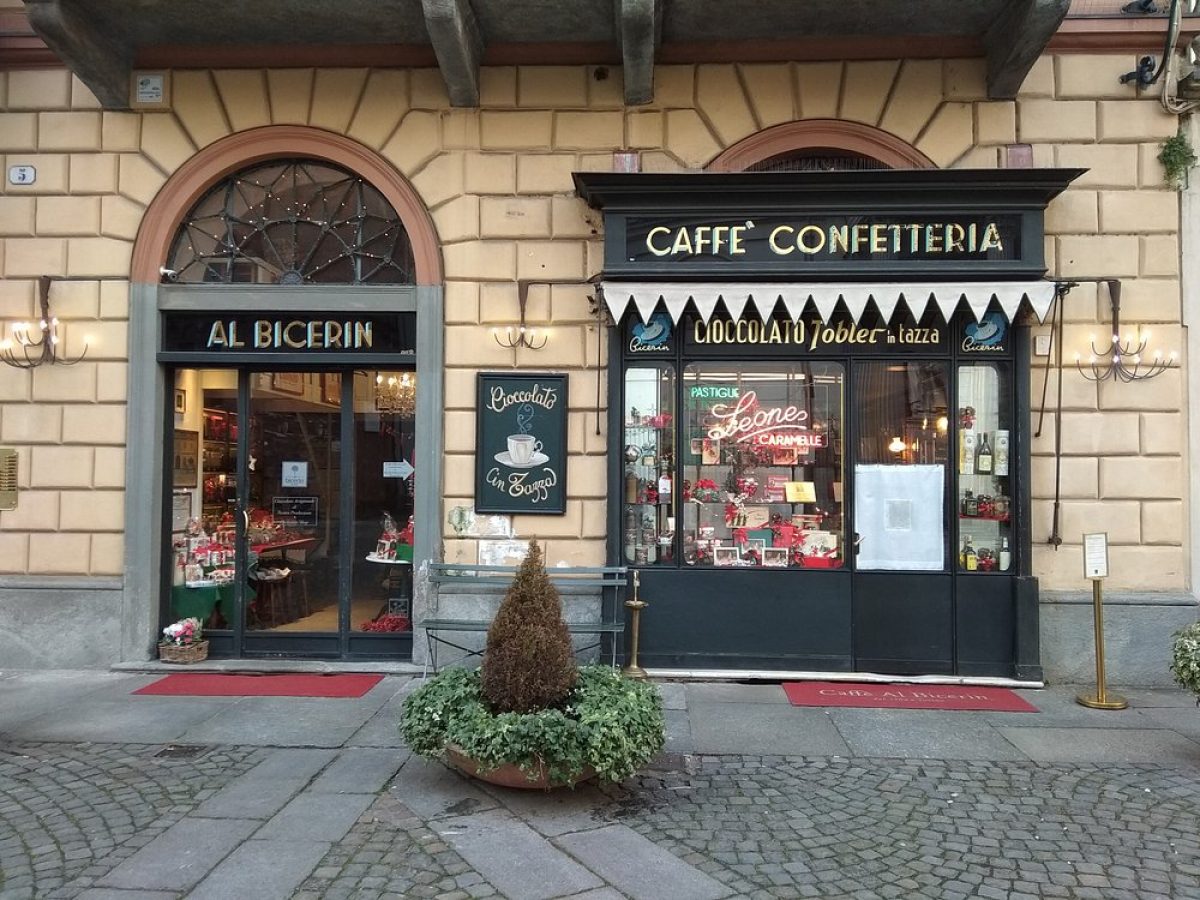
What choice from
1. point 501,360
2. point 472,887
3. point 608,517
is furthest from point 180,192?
point 472,887

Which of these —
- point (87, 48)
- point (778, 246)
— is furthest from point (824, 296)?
point (87, 48)

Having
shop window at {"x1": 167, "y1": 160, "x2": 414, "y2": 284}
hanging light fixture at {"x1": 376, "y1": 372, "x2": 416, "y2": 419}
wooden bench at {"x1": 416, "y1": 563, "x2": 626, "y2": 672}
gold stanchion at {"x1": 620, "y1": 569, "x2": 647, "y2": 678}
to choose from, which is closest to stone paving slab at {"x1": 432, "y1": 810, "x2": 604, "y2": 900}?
gold stanchion at {"x1": 620, "y1": 569, "x2": 647, "y2": 678}

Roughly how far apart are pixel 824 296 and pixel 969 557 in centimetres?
279

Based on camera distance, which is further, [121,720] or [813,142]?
[813,142]

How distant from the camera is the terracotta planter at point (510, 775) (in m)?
4.73

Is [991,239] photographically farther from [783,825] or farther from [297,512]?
[297,512]

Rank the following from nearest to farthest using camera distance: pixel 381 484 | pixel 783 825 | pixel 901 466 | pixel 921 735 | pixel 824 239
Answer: pixel 783 825, pixel 921 735, pixel 824 239, pixel 901 466, pixel 381 484

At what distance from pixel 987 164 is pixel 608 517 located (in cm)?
491

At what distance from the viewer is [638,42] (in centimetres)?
725

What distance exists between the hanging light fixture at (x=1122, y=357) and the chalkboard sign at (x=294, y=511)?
7588 mm

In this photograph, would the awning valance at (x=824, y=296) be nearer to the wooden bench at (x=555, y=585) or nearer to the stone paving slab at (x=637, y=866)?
the wooden bench at (x=555, y=585)

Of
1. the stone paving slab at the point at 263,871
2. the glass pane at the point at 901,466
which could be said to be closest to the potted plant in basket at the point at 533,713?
the stone paving slab at the point at 263,871

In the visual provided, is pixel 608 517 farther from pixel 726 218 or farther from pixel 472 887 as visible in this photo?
pixel 472 887

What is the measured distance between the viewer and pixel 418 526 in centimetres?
782
